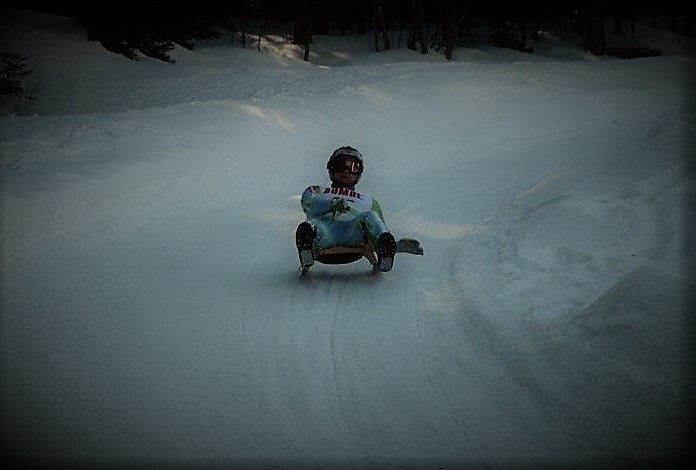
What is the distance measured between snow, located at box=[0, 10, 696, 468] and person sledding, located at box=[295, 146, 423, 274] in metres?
0.25

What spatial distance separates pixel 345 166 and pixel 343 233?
86 cm

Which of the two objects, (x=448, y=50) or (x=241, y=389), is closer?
(x=241, y=389)

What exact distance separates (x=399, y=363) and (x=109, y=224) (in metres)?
4.62

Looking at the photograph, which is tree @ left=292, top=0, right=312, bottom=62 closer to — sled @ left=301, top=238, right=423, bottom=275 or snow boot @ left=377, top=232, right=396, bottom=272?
sled @ left=301, top=238, right=423, bottom=275

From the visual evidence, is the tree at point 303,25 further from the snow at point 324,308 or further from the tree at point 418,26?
the snow at point 324,308

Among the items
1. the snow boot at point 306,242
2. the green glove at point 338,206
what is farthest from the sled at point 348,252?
the green glove at point 338,206

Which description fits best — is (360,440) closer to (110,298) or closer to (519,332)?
(519,332)

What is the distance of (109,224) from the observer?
21.6 feet

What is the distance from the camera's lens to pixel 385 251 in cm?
492

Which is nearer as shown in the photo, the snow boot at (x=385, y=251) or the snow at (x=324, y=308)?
the snow at (x=324, y=308)

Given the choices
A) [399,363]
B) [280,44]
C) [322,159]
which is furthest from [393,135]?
[280,44]

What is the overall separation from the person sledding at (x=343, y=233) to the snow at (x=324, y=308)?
0.84 ft

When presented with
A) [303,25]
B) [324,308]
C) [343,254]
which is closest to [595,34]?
[303,25]

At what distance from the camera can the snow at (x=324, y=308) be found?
2.77m
